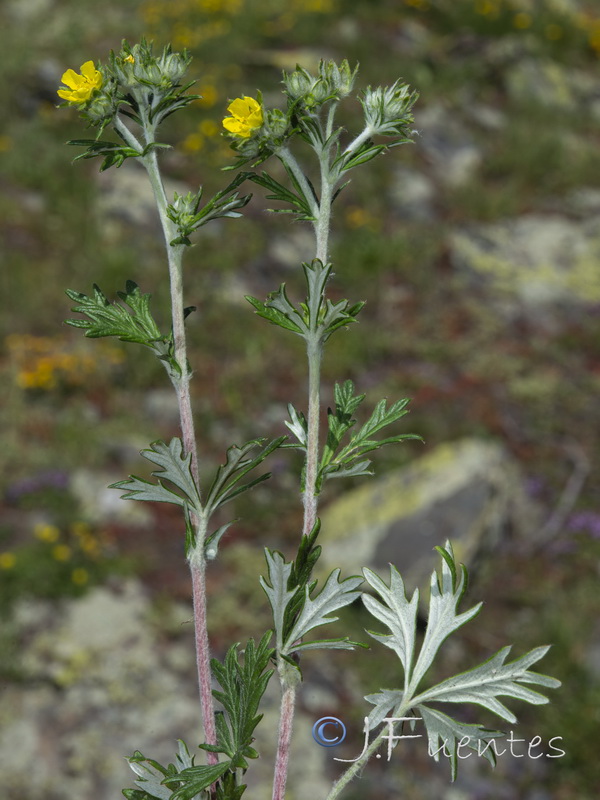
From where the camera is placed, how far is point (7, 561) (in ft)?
17.1

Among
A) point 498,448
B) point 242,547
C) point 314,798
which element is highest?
point 498,448

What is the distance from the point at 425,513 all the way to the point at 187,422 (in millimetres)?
4641

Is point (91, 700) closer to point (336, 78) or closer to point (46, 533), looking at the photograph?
point (46, 533)

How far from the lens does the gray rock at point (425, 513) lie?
5332 millimetres

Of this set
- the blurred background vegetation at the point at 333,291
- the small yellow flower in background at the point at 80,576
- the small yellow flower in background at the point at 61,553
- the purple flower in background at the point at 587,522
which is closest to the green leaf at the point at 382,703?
the blurred background vegetation at the point at 333,291

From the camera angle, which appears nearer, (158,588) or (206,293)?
(158,588)

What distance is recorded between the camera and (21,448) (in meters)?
6.23

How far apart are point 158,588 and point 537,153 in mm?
7024

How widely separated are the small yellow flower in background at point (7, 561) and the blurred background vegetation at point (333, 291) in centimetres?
2

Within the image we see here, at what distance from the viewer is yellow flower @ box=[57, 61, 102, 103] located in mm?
1040

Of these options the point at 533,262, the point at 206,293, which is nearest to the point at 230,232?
the point at 206,293

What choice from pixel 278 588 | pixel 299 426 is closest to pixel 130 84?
pixel 299 426

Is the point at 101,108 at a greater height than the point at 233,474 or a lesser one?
greater

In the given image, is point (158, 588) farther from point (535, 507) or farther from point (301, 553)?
point (301, 553)
